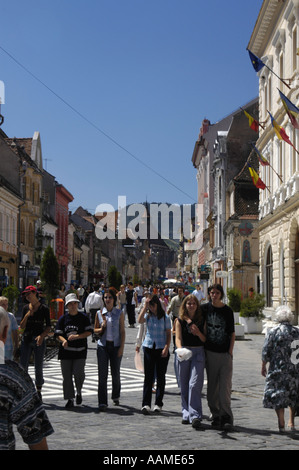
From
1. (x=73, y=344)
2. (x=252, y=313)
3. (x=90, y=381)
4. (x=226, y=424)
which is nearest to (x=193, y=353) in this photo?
(x=226, y=424)

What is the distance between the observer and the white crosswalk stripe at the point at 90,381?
1175cm

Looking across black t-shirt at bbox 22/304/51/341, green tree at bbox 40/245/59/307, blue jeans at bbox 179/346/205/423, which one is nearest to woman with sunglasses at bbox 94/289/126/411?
black t-shirt at bbox 22/304/51/341

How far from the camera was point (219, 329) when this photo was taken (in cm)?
890

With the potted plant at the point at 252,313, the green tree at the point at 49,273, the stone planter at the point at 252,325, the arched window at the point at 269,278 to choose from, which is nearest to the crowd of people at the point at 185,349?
the potted plant at the point at 252,313

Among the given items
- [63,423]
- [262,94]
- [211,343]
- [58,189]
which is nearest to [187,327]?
[211,343]

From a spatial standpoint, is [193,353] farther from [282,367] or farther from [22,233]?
[22,233]

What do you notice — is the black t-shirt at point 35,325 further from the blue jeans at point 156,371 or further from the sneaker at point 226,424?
the sneaker at point 226,424

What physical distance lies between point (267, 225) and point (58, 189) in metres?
36.6

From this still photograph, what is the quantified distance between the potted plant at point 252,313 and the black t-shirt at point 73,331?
15.4 meters

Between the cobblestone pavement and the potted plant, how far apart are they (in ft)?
39.9

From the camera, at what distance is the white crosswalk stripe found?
463 inches

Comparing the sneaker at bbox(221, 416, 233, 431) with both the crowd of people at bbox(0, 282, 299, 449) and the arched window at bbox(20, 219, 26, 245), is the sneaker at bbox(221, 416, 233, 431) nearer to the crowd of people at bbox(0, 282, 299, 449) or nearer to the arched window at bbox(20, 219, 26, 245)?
the crowd of people at bbox(0, 282, 299, 449)

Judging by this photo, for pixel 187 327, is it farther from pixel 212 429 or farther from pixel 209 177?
pixel 209 177

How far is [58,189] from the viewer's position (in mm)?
64688
